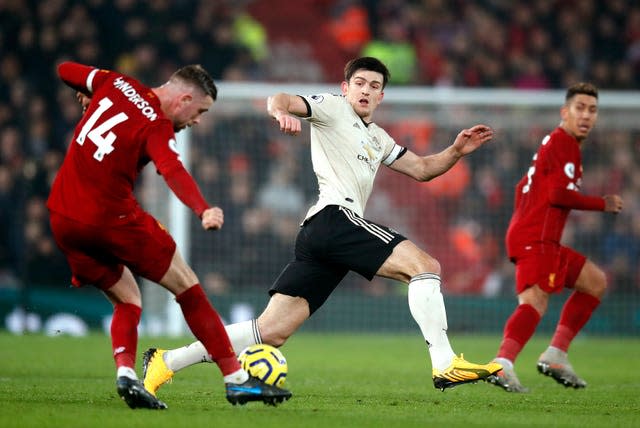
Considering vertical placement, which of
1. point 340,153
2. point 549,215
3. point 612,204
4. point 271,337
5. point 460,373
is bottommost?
point 460,373

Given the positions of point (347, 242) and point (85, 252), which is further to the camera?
point (347, 242)

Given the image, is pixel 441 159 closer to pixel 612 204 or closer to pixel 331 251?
pixel 331 251

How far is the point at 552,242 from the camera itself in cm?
866

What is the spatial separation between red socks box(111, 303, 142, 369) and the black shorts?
104cm

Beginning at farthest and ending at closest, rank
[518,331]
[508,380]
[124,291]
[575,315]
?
[575,315]
[518,331]
[508,380]
[124,291]

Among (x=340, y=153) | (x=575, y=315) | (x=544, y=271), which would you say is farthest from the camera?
(x=575, y=315)

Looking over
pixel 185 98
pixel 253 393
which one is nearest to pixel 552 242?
pixel 253 393

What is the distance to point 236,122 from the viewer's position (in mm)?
15797

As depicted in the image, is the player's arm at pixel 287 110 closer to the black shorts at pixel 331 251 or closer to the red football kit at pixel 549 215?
the black shorts at pixel 331 251

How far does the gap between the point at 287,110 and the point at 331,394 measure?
218cm

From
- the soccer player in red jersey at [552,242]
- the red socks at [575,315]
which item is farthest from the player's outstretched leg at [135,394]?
the red socks at [575,315]

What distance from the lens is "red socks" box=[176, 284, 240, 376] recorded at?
6.38m

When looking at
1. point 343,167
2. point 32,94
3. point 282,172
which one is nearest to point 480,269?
point 282,172

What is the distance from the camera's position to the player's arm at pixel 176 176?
5793mm
